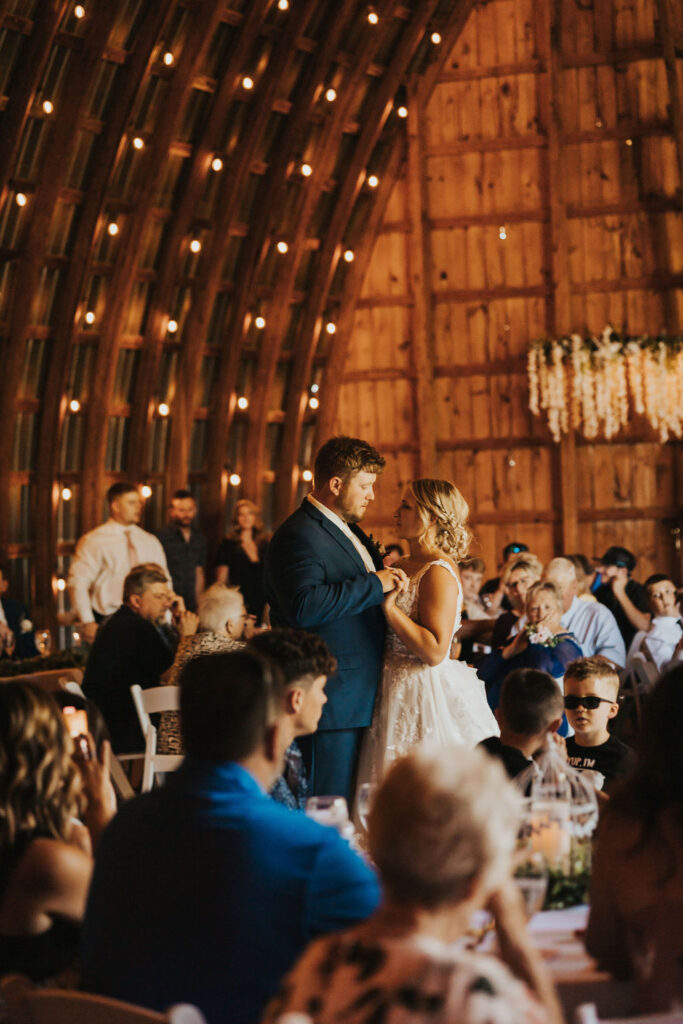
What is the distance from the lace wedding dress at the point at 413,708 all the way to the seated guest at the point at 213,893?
2162 millimetres

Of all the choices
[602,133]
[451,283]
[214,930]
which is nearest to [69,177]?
[451,283]

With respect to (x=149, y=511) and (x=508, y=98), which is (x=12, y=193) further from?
(x=508, y=98)

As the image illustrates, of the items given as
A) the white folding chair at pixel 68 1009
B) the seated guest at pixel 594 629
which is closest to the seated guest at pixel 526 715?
the white folding chair at pixel 68 1009

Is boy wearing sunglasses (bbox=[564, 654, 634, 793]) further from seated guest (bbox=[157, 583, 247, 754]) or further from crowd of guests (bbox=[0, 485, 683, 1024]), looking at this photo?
seated guest (bbox=[157, 583, 247, 754])

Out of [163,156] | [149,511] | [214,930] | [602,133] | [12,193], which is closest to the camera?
[214,930]

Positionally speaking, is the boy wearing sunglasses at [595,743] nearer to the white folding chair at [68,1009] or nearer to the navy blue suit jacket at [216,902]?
the navy blue suit jacket at [216,902]

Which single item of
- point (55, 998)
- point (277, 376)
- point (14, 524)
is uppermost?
point (277, 376)

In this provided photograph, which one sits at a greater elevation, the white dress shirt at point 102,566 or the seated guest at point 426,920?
the white dress shirt at point 102,566

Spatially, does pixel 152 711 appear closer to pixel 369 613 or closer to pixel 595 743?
pixel 369 613

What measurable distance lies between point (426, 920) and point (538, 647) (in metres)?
4.26

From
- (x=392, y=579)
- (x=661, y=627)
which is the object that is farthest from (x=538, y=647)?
(x=392, y=579)

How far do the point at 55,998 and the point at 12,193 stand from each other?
26.6 feet

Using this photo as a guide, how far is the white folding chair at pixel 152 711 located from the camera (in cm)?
543

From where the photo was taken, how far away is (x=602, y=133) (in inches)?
479
